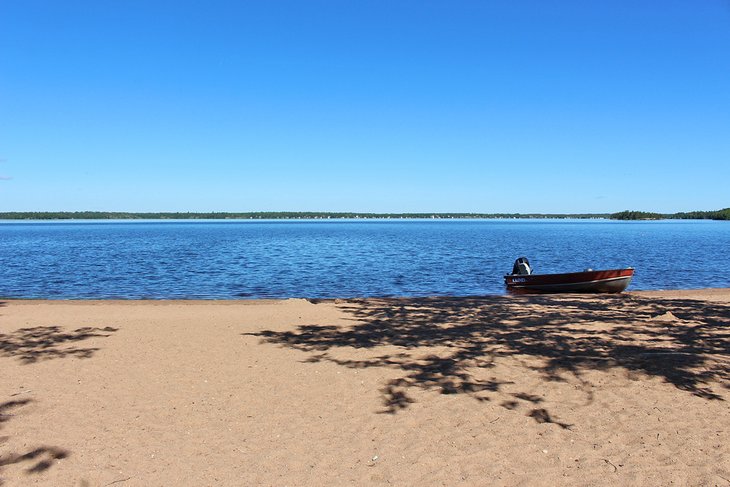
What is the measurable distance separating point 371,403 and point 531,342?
429 cm

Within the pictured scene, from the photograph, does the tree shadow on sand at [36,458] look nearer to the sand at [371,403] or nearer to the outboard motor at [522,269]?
the sand at [371,403]

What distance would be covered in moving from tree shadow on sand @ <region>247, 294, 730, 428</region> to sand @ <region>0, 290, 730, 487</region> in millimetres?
55

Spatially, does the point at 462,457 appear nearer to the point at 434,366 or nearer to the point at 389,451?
the point at 389,451

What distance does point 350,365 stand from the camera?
27.5ft

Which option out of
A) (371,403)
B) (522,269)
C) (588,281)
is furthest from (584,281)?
(371,403)

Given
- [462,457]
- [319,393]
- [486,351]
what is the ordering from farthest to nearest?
[486,351] → [319,393] → [462,457]

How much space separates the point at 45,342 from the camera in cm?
997

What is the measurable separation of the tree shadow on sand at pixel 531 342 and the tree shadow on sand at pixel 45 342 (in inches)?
143

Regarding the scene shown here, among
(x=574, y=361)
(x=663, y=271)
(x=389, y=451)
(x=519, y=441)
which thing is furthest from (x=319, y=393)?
(x=663, y=271)

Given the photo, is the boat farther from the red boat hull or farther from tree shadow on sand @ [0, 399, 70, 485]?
tree shadow on sand @ [0, 399, 70, 485]

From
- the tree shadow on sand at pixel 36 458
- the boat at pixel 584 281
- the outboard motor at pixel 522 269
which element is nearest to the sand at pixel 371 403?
the tree shadow on sand at pixel 36 458

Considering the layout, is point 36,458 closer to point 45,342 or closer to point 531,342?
point 45,342

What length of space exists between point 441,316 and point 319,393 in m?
6.02

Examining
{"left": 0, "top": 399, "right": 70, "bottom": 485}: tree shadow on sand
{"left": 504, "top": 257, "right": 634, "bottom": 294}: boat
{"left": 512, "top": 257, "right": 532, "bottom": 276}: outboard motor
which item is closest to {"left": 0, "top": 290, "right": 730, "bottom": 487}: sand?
{"left": 0, "top": 399, "right": 70, "bottom": 485}: tree shadow on sand
